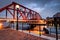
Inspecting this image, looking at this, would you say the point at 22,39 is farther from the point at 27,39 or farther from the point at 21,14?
the point at 21,14

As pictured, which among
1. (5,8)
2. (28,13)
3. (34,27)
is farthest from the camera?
(28,13)

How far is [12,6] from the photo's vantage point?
69.5m

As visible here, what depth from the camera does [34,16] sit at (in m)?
83.1

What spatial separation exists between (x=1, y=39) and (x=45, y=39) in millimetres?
3926

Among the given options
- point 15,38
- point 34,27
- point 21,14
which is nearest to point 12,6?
point 21,14

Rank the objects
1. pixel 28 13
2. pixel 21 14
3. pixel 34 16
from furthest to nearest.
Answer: pixel 34 16, pixel 28 13, pixel 21 14

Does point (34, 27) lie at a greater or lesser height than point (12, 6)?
lesser

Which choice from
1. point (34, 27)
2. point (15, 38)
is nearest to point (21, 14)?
point (34, 27)

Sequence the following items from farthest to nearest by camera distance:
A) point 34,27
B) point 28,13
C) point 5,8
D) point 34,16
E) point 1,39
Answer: point 34,16 → point 28,13 → point 5,8 → point 34,27 → point 1,39

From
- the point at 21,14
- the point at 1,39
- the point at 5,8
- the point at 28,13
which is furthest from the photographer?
the point at 28,13

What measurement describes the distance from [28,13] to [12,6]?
34.5 ft

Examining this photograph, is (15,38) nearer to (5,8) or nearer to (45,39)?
(45,39)

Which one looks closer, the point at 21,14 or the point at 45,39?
the point at 45,39

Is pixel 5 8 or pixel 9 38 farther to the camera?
pixel 5 8
